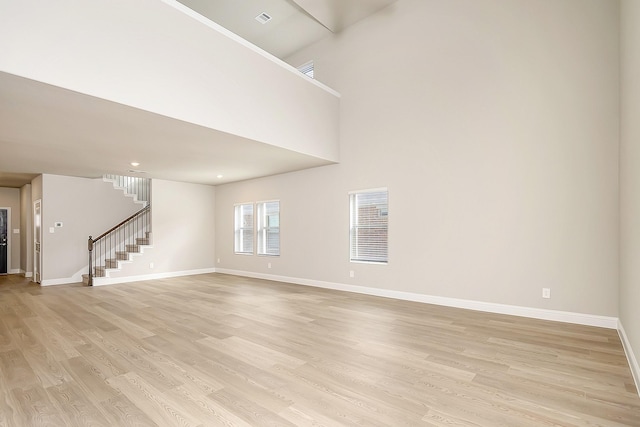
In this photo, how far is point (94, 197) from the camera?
808 centimetres

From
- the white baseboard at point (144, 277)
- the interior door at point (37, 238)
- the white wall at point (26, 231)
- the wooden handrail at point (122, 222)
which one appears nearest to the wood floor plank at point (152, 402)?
the white baseboard at point (144, 277)

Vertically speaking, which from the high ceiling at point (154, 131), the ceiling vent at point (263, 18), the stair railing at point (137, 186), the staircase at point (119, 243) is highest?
the ceiling vent at point (263, 18)

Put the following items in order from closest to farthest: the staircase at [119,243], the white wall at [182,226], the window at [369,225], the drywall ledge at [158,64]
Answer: the drywall ledge at [158,64] < the window at [369,225] < the staircase at [119,243] < the white wall at [182,226]

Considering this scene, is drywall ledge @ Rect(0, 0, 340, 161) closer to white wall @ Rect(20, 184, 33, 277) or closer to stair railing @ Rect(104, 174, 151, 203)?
stair railing @ Rect(104, 174, 151, 203)

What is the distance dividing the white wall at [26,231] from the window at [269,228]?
20.1ft

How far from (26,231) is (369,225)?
9.62 m

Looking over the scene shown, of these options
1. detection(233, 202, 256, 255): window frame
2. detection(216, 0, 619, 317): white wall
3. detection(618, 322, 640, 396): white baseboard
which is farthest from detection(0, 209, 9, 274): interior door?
detection(618, 322, 640, 396): white baseboard

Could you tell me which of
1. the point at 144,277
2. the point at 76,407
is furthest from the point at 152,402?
the point at 144,277

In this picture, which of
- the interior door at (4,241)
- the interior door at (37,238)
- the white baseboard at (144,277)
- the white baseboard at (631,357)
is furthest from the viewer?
the interior door at (4,241)

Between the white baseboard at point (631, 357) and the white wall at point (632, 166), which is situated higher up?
the white wall at point (632, 166)

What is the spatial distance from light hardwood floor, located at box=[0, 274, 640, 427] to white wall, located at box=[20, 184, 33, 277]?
4.89 m

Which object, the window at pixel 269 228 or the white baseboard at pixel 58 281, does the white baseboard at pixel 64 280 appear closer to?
the white baseboard at pixel 58 281

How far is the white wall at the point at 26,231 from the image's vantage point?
341 inches

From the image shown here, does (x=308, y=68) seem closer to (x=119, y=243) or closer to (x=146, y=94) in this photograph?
(x=146, y=94)
